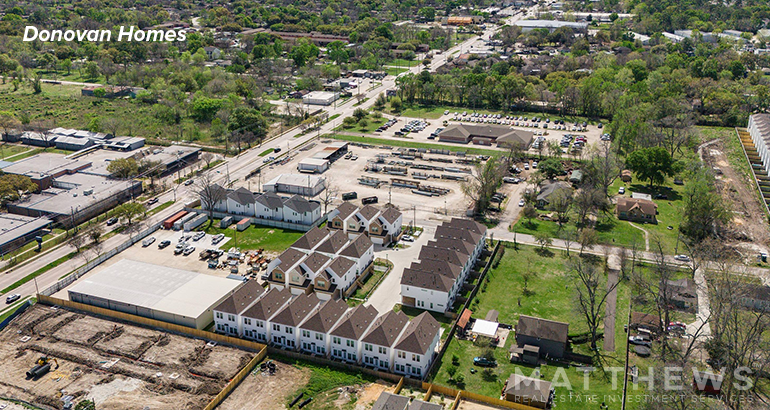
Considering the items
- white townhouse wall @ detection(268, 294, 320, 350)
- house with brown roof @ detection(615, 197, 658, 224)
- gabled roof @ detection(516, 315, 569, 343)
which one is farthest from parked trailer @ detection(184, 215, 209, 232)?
house with brown roof @ detection(615, 197, 658, 224)

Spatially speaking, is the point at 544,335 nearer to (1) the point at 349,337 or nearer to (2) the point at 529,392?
(2) the point at 529,392

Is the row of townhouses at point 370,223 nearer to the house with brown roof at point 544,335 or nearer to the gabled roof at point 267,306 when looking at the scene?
the gabled roof at point 267,306

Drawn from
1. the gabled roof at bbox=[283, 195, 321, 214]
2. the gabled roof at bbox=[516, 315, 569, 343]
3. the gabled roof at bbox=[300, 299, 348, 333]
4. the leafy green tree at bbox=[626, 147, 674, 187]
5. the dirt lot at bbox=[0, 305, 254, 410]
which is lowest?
the dirt lot at bbox=[0, 305, 254, 410]

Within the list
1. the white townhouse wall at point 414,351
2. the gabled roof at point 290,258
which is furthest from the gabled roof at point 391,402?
the gabled roof at point 290,258

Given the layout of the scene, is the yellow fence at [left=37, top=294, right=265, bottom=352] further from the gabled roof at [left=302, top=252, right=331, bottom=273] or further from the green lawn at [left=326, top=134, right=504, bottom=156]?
the green lawn at [left=326, top=134, right=504, bottom=156]

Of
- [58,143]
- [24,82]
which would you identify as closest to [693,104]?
[58,143]

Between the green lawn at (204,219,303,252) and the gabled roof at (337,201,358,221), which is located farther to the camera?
the gabled roof at (337,201,358,221)
